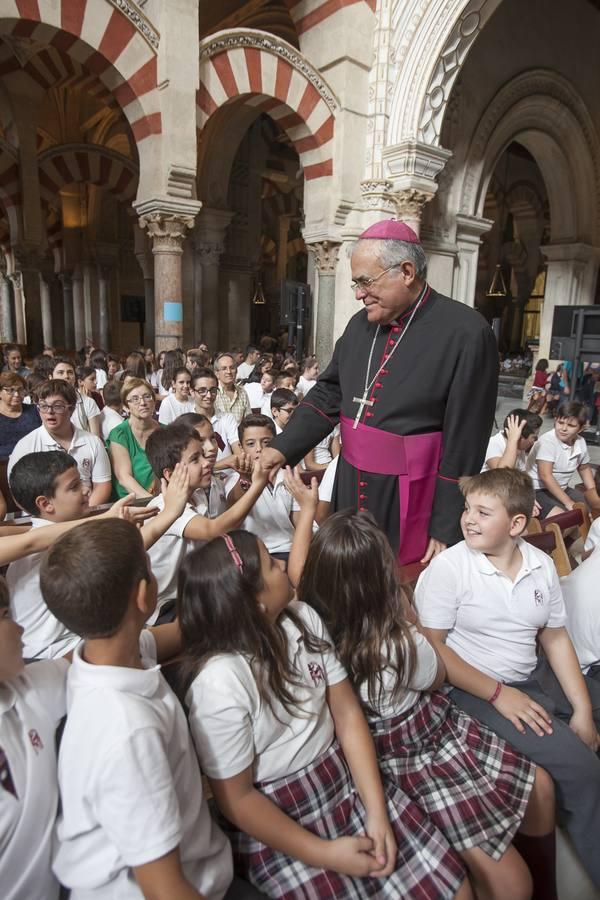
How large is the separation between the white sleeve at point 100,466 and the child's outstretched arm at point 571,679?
251 centimetres

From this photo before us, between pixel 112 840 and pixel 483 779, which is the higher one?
pixel 112 840

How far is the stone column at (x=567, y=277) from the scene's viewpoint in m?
12.2

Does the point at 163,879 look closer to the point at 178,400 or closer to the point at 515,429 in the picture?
the point at 515,429

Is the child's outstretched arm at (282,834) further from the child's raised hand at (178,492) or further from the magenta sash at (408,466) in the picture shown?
the magenta sash at (408,466)

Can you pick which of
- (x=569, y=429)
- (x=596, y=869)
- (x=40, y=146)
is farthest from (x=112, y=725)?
(x=40, y=146)

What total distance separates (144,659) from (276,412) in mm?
3059

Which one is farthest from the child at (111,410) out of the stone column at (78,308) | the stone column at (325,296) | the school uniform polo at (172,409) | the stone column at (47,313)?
the stone column at (47,313)

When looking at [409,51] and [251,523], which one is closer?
[251,523]

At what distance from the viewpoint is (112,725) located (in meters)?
0.99

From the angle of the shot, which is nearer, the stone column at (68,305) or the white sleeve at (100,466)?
the white sleeve at (100,466)

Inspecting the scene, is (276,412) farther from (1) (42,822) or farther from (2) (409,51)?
(2) (409,51)

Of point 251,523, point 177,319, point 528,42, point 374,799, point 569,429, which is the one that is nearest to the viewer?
point 374,799

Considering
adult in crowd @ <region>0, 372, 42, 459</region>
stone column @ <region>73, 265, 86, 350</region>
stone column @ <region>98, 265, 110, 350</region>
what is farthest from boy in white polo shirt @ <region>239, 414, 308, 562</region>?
stone column @ <region>73, 265, 86, 350</region>

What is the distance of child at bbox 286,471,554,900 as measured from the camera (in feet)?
4.62
